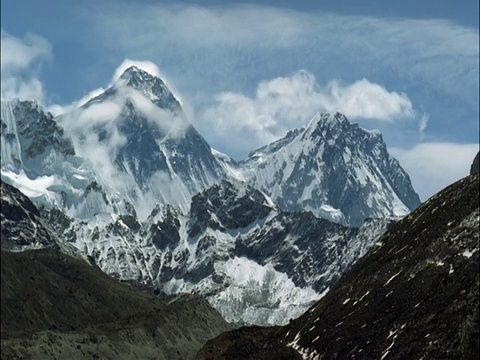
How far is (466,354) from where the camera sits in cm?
19225

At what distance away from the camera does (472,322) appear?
199 m

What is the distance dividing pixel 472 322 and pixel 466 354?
8863 millimetres

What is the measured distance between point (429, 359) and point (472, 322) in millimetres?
10500

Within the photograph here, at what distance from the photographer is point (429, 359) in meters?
199

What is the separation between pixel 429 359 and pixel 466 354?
889 cm
